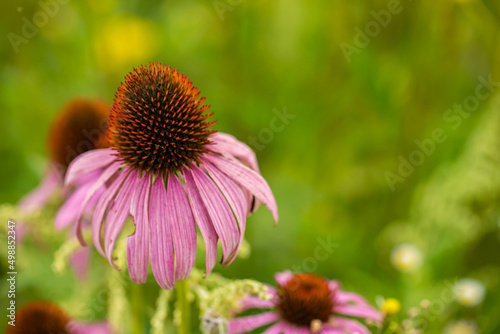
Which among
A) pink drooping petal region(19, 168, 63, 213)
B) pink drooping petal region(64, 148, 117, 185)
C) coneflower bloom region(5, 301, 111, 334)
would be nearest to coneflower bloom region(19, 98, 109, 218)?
pink drooping petal region(19, 168, 63, 213)

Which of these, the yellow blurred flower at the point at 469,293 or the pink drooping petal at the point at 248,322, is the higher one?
the yellow blurred flower at the point at 469,293

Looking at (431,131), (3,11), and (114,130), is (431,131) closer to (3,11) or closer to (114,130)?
(114,130)

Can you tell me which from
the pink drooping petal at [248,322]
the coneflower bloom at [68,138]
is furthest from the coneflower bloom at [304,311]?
the coneflower bloom at [68,138]

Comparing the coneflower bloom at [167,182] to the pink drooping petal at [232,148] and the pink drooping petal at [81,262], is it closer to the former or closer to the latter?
the pink drooping petal at [232,148]

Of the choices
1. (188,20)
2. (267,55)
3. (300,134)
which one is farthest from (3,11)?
(300,134)

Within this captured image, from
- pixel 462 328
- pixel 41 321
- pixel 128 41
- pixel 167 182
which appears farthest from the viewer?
pixel 128 41

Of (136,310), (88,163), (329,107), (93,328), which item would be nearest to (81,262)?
(93,328)

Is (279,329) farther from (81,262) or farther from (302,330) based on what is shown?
(81,262)
